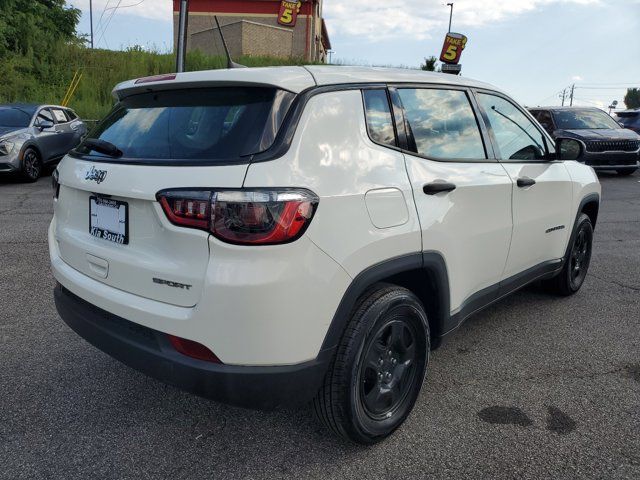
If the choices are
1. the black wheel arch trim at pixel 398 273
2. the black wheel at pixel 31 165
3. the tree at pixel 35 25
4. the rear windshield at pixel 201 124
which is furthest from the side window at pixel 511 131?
the tree at pixel 35 25

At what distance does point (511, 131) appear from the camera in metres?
3.58

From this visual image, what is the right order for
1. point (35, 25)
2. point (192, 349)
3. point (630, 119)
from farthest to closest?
point (35, 25), point (630, 119), point (192, 349)

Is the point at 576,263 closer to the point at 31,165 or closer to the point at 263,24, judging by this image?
the point at 31,165

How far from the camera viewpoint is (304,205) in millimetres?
2004

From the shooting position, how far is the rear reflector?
2051mm

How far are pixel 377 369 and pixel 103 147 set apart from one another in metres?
1.67

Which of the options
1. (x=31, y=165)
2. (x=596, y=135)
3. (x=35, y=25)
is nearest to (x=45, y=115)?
(x=31, y=165)

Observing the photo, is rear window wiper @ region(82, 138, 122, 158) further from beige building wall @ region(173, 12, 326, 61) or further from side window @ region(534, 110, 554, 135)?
beige building wall @ region(173, 12, 326, 61)

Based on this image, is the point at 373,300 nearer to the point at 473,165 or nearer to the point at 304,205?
the point at 304,205

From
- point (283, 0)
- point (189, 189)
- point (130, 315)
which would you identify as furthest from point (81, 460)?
point (283, 0)

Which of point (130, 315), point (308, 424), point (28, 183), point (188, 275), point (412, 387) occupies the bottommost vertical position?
point (28, 183)

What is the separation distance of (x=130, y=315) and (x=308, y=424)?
42.2 inches

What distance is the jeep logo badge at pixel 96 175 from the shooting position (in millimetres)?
2340

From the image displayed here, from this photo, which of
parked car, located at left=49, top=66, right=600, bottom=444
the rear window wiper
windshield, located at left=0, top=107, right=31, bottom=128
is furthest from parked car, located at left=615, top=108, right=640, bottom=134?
the rear window wiper
